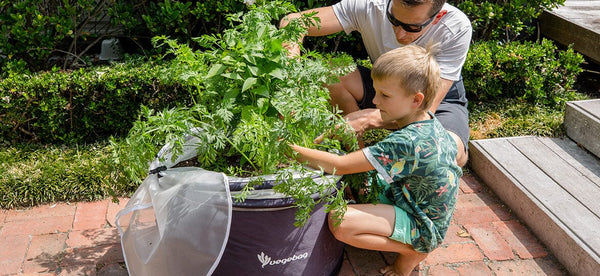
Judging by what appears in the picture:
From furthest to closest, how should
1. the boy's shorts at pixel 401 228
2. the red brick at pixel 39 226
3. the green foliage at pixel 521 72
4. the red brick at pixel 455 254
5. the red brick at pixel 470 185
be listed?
the green foliage at pixel 521 72
the red brick at pixel 470 185
the red brick at pixel 39 226
the red brick at pixel 455 254
the boy's shorts at pixel 401 228

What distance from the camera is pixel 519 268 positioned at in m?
2.74

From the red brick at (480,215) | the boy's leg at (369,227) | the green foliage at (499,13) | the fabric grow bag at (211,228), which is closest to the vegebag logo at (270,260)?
the fabric grow bag at (211,228)

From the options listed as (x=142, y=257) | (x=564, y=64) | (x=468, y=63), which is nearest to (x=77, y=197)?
(x=142, y=257)

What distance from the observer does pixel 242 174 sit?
2.53 meters

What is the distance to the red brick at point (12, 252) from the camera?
267 centimetres

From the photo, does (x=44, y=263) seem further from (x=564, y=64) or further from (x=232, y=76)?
(x=564, y=64)

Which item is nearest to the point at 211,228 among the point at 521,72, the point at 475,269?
the point at 475,269

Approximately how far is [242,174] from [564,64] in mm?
2745

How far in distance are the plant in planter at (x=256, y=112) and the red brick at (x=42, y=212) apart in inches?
40.2

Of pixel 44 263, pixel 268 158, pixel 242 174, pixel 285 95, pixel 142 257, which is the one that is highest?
pixel 285 95

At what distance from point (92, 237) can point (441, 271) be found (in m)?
1.83

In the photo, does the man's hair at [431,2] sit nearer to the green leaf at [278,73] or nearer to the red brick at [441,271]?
the green leaf at [278,73]

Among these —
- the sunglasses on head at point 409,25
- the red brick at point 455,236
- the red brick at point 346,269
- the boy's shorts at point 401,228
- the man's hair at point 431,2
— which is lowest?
the red brick at point 346,269

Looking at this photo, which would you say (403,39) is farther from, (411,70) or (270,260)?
(270,260)
